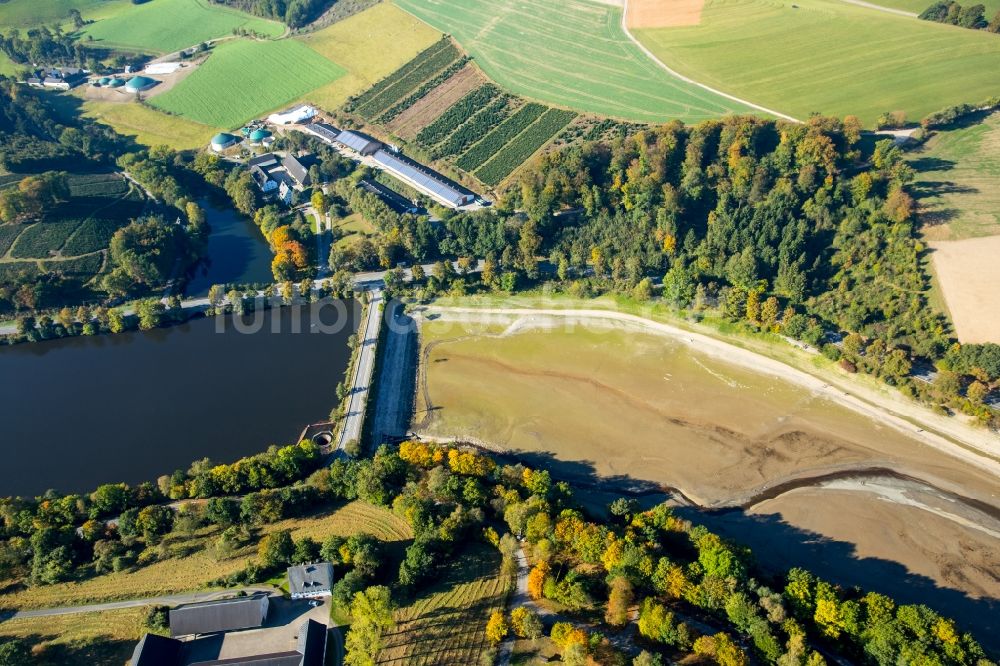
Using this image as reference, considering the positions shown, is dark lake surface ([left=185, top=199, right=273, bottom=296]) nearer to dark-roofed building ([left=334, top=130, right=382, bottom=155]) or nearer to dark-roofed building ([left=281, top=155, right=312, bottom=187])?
dark-roofed building ([left=281, top=155, right=312, bottom=187])

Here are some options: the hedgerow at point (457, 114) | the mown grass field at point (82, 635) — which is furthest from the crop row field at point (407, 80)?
the mown grass field at point (82, 635)

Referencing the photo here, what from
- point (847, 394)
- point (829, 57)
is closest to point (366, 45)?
point (829, 57)

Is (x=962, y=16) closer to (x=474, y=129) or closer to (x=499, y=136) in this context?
(x=499, y=136)

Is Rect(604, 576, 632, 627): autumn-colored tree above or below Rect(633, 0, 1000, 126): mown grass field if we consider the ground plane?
below

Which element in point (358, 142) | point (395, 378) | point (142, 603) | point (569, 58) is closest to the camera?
point (142, 603)

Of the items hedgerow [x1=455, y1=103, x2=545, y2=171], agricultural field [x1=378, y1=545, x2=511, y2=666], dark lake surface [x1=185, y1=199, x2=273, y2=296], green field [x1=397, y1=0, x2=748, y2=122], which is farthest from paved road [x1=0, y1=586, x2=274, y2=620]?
green field [x1=397, y1=0, x2=748, y2=122]

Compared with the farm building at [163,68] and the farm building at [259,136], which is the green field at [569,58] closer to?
the farm building at [259,136]
